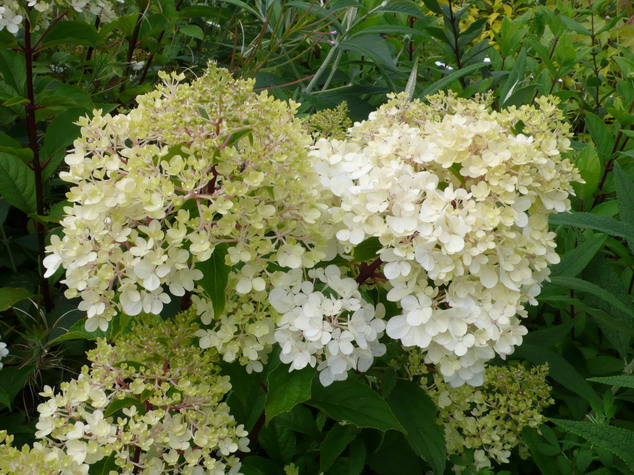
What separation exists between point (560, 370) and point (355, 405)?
23.1 inches

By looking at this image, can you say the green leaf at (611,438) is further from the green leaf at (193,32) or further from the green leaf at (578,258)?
the green leaf at (193,32)

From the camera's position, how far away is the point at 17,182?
1554 millimetres

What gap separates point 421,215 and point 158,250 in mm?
383

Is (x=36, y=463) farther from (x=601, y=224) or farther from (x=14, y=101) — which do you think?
(x=601, y=224)

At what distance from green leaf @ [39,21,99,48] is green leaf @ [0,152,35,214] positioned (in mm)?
305

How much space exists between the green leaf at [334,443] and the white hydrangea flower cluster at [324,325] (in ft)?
0.77

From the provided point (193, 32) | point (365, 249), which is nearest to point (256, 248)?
point (365, 249)

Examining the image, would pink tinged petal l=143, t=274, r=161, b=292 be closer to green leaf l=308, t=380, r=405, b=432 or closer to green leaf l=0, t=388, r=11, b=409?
green leaf l=308, t=380, r=405, b=432

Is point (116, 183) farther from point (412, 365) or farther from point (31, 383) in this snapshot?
point (31, 383)

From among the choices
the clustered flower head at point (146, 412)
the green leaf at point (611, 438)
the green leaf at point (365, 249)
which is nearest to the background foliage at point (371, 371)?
the green leaf at point (611, 438)

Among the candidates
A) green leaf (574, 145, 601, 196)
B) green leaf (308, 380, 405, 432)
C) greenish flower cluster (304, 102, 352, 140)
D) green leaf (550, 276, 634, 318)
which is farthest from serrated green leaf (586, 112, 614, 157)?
Answer: green leaf (308, 380, 405, 432)

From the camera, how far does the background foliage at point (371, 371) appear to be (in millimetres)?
1162

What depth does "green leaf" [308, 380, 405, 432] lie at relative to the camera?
1.04m

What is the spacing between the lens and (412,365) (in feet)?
3.85
